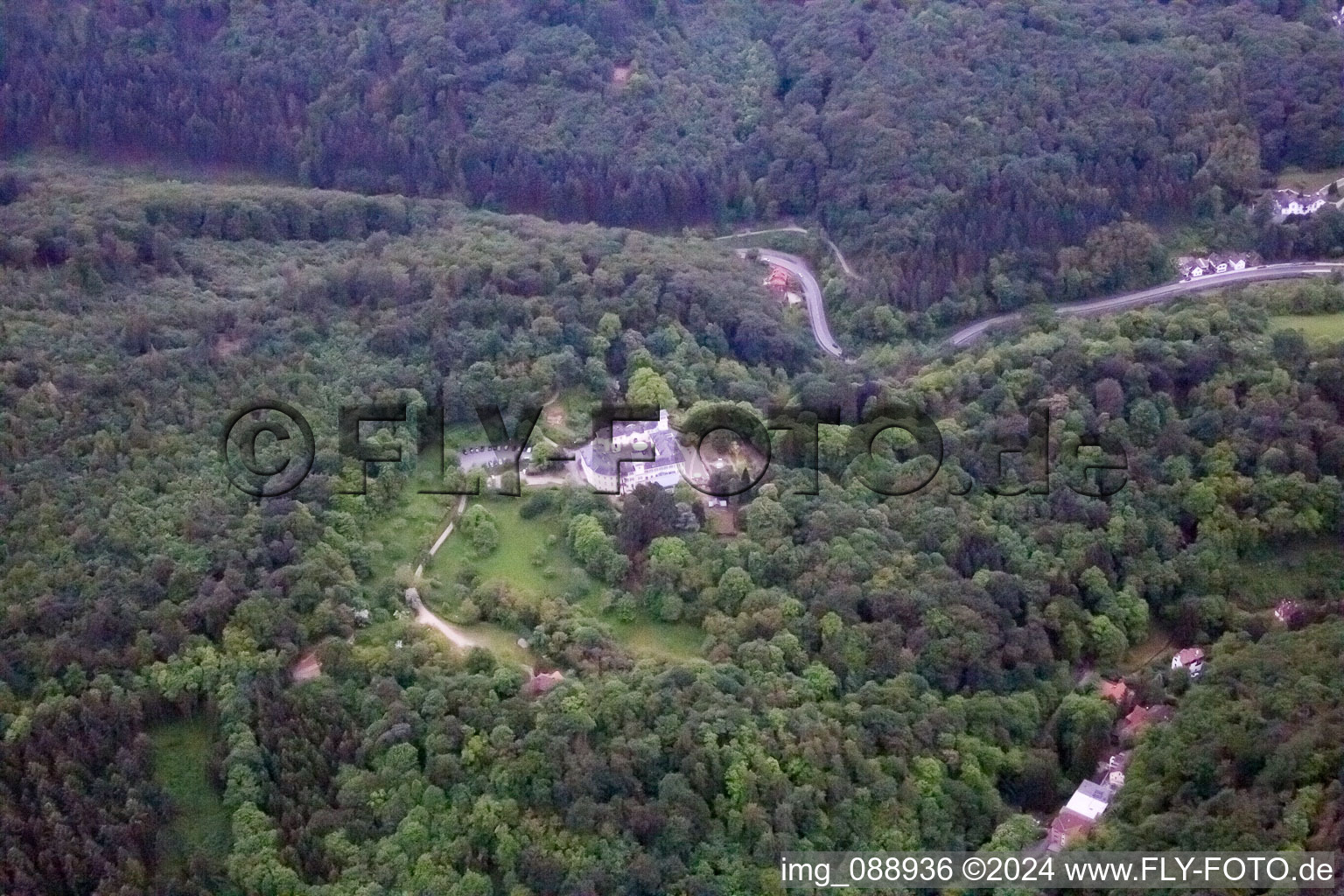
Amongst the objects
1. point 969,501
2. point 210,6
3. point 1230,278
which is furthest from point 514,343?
point 210,6

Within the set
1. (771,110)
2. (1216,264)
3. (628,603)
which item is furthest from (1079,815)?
(771,110)

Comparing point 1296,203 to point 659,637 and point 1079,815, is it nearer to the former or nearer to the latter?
point 1079,815

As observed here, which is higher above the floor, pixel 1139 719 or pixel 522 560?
pixel 522 560

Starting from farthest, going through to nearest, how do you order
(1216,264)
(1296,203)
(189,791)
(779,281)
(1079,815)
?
(779,281) → (1296,203) → (1216,264) → (189,791) → (1079,815)

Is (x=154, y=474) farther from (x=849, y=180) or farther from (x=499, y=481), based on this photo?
(x=849, y=180)

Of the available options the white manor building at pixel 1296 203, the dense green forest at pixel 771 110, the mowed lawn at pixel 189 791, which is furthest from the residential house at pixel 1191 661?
the white manor building at pixel 1296 203

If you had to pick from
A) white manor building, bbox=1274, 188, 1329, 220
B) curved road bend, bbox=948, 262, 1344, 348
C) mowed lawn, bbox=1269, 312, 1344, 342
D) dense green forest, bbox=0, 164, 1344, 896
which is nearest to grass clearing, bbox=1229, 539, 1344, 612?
dense green forest, bbox=0, 164, 1344, 896
